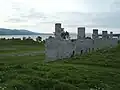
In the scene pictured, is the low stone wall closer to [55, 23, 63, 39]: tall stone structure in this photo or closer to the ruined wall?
the ruined wall

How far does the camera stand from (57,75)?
24.8 m

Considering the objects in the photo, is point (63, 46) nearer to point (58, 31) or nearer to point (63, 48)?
point (63, 48)

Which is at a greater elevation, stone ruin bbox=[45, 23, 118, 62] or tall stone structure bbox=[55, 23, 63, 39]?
tall stone structure bbox=[55, 23, 63, 39]

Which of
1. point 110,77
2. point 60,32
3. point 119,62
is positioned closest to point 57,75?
point 110,77

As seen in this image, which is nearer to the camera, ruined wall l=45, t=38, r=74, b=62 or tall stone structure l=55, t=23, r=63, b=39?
ruined wall l=45, t=38, r=74, b=62

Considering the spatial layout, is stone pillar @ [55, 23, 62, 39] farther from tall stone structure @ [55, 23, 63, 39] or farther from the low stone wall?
the low stone wall

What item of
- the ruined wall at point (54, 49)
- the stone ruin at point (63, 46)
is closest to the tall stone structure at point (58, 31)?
the stone ruin at point (63, 46)

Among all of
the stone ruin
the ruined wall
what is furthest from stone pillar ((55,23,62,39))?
the ruined wall

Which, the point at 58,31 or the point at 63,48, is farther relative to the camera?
the point at 58,31

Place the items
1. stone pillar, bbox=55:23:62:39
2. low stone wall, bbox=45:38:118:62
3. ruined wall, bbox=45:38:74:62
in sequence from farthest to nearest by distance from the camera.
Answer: stone pillar, bbox=55:23:62:39, low stone wall, bbox=45:38:118:62, ruined wall, bbox=45:38:74:62

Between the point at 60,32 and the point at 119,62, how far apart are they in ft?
42.2

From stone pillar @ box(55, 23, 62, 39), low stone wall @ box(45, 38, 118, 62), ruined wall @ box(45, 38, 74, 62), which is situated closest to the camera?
ruined wall @ box(45, 38, 74, 62)

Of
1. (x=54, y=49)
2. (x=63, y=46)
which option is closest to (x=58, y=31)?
(x=63, y=46)

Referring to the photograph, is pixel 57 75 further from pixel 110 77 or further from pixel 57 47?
pixel 57 47
